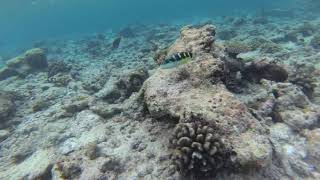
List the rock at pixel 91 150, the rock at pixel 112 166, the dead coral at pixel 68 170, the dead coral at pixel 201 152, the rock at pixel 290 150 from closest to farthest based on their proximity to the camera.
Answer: the dead coral at pixel 201 152
the rock at pixel 290 150
the rock at pixel 112 166
the dead coral at pixel 68 170
the rock at pixel 91 150

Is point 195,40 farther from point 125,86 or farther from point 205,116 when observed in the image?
point 125,86

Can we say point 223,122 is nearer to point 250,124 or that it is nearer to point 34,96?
point 250,124

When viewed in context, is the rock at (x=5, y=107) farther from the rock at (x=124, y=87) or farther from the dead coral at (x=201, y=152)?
the dead coral at (x=201, y=152)

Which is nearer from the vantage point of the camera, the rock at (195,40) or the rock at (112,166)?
the rock at (112,166)

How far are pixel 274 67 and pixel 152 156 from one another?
14.3 ft

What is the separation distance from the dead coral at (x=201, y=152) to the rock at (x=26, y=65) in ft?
45.1

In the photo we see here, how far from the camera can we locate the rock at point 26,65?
16.5 m

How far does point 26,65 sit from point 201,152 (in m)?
14.7

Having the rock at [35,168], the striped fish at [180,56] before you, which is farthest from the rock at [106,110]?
the striped fish at [180,56]

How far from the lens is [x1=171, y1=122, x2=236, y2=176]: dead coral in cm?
449

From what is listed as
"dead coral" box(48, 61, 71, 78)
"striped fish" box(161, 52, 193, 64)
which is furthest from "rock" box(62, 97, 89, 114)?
"dead coral" box(48, 61, 71, 78)

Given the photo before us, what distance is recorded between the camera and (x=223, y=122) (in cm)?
480

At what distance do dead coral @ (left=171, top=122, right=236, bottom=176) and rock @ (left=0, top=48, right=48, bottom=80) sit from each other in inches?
541

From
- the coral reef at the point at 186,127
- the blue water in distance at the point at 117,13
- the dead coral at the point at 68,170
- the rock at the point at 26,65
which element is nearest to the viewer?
the coral reef at the point at 186,127
